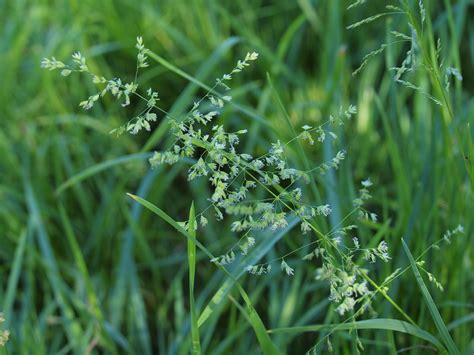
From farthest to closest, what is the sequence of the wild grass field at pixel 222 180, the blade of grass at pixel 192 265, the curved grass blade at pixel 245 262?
the wild grass field at pixel 222 180 → the curved grass blade at pixel 245 262 → the blade of grass at pixel 192 265

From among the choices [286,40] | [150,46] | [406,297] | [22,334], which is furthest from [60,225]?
[406,297]

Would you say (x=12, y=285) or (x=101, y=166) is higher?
(x=101, y=166)

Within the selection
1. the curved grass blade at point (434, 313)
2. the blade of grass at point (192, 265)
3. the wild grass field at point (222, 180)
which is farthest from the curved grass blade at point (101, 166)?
the curved grass blade at point (434, 313)

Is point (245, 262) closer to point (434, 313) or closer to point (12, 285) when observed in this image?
point (434, 313)

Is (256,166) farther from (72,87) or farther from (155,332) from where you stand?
(72,87)

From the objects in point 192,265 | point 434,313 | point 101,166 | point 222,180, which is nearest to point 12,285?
point 101,166

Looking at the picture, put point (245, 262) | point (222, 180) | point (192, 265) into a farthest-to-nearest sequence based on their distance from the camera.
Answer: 1. point (222, 180)
2. point (245, 262)
3. point (192, 265)

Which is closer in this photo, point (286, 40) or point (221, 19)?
point (286, 40)

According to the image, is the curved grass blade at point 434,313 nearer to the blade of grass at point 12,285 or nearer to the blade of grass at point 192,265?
the blade of grass at point 192,265
